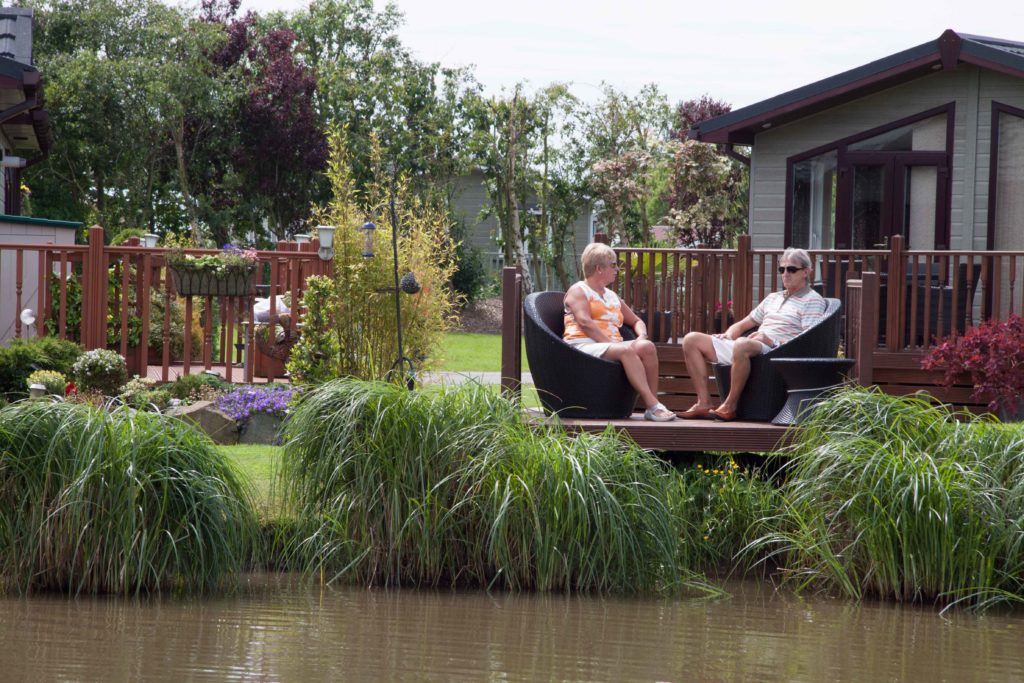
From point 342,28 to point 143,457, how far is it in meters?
25.5

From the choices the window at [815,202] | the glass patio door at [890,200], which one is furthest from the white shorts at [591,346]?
the window at [815,202]

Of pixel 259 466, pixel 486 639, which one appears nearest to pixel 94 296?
pixel 259 466

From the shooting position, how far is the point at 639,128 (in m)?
27.0

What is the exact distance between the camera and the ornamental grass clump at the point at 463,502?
5.89m

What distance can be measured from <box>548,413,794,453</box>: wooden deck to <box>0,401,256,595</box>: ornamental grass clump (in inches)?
79.1

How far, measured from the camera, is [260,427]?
869 centimetres

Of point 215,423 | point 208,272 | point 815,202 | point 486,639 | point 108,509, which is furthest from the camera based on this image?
point 815,202

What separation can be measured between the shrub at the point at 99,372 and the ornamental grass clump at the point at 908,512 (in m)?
4.87

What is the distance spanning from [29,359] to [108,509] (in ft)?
11.7

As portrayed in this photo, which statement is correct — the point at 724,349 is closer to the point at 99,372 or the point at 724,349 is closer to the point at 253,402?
the point at 253,402

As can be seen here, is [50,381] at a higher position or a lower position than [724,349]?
lower

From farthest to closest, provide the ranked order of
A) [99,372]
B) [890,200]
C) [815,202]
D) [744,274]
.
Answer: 1. [815,202]
2. [890,200]
3. [744,274]
4. [99,372]

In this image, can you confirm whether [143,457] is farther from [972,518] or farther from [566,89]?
[566,89]

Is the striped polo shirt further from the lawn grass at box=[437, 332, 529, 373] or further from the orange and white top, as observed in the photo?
the lawn grass at box=[437, 332, 529, 373]
